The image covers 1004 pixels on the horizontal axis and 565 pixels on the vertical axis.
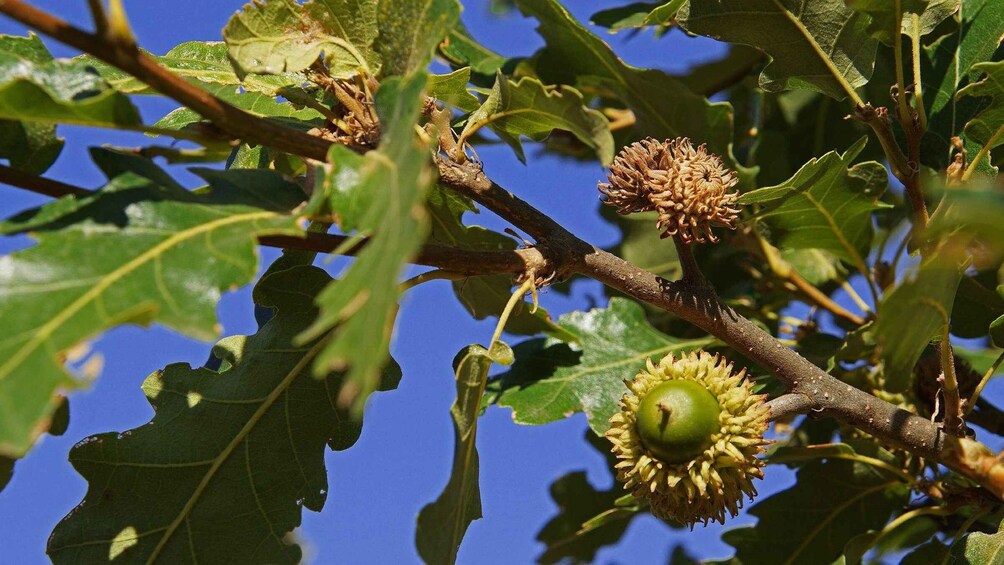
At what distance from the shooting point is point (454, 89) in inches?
68.6

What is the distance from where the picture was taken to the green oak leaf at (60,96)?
1251 millimetres

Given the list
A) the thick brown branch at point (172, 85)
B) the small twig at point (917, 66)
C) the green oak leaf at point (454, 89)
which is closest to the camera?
the thick brown branch at point (172, 85)

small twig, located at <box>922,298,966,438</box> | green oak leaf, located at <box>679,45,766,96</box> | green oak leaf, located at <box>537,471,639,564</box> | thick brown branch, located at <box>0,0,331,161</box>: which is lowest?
small twig, located at <box>922,298,966,438</box>

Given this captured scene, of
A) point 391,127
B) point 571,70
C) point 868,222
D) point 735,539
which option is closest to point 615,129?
point 571,70

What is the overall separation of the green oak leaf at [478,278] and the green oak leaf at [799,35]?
1.76 ft

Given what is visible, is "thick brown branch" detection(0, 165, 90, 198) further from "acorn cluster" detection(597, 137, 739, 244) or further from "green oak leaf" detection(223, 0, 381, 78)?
"acorn cluster" detection(597, 137, 739, 244)

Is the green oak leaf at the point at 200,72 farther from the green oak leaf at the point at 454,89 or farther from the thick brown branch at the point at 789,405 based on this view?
the thick brown branch at the point at 789,405

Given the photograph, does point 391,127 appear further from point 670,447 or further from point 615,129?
point 615,129

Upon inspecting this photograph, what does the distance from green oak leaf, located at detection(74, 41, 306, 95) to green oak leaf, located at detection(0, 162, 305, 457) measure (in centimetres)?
34

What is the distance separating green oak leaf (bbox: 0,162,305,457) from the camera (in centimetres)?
104

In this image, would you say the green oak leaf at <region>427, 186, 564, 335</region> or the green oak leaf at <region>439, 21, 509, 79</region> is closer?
the green oak leaf at <region>427, 186, 564, 335</region>

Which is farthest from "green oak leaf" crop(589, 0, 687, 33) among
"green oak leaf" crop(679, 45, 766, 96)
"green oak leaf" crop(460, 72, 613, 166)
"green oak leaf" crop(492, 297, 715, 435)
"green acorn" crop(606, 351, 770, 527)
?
"green acorn" crop(606, 351, 770, 527)

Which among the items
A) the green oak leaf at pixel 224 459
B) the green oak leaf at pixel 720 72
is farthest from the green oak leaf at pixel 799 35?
the green oak leaf at pixel 720 72

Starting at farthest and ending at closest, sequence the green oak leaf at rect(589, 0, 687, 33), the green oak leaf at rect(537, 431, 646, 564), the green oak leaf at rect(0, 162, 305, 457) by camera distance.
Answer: the green oak leaf at rect(537, 431, 646, 564) → the green oak leaf at rect(589, 0, 687, 33) → the green oak leaf at rect(0, 162, 305, 457)
